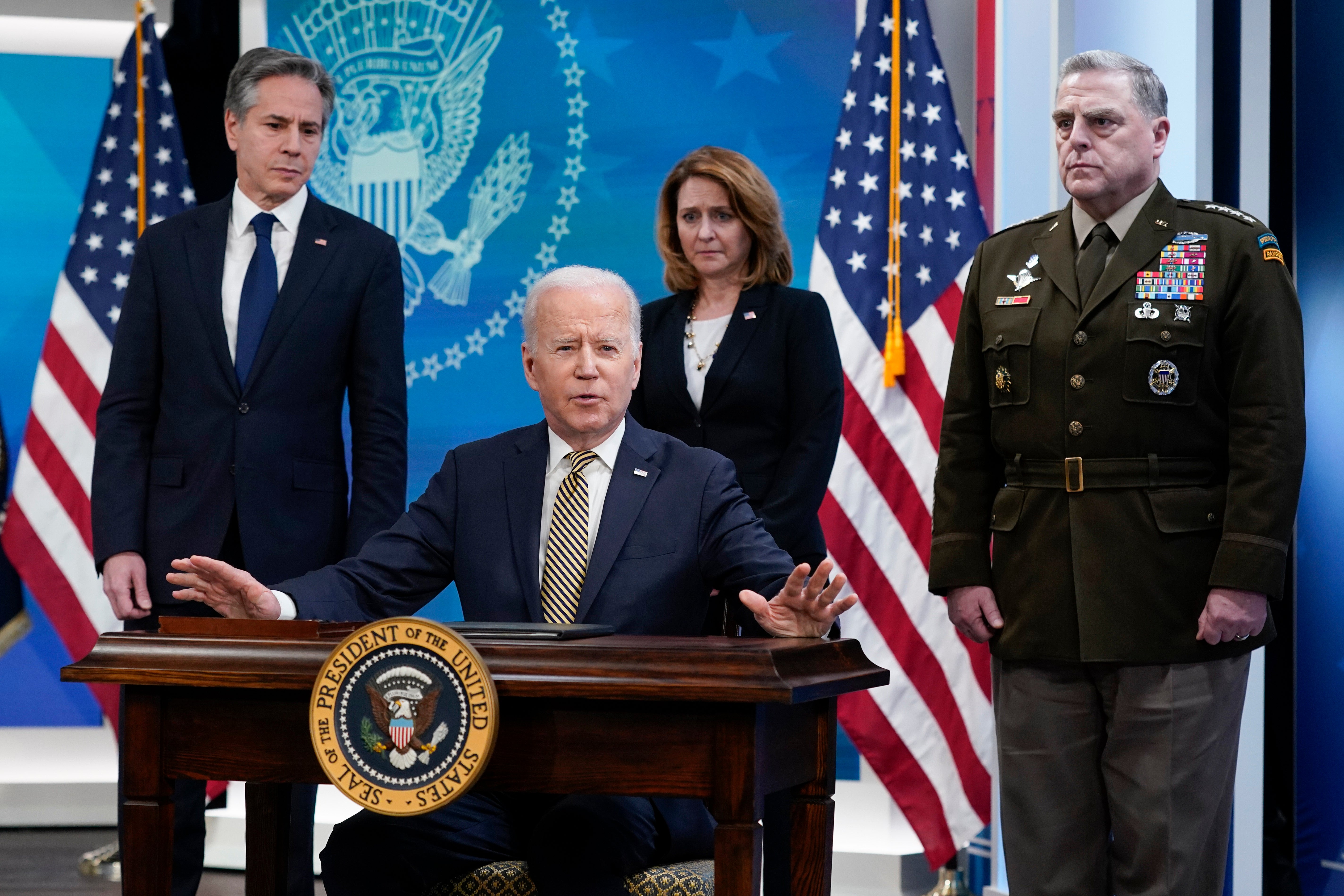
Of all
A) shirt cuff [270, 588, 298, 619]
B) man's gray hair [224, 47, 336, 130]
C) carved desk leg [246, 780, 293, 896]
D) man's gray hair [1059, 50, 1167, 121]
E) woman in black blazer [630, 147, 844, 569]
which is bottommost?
carved desk leg [246, 780, 293, 896]

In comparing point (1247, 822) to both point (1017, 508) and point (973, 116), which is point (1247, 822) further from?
point (973, 116)

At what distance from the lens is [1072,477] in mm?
2318

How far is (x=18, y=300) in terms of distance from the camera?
4809 millimetres

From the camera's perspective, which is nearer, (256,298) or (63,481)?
(256,298)

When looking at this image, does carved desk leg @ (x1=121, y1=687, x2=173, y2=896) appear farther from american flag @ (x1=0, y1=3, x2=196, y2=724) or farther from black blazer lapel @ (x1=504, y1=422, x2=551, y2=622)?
american flag @ (x1=0, y1=3, x2=196, y2=724)

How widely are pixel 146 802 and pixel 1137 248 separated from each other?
172cm

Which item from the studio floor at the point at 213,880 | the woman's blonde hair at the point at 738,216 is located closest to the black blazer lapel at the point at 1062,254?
the woman's blonde hair at the point at 738,216

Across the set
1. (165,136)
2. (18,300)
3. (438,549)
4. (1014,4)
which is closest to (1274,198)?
(1014,4)

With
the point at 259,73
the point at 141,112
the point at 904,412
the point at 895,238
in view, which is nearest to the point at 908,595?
the point at 904,412

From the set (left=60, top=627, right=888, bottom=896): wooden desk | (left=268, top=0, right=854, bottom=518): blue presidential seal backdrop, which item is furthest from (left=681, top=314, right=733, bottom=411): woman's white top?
(left=268, top=0, right=854, bottom=518): blue presidential seal backdrop

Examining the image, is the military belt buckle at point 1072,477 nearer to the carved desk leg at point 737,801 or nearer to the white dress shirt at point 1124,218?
the white dress shirt at point 1124,218

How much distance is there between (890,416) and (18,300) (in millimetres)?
3013

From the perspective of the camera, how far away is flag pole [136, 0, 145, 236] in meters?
4.32

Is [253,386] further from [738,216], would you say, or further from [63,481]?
[63,481]
